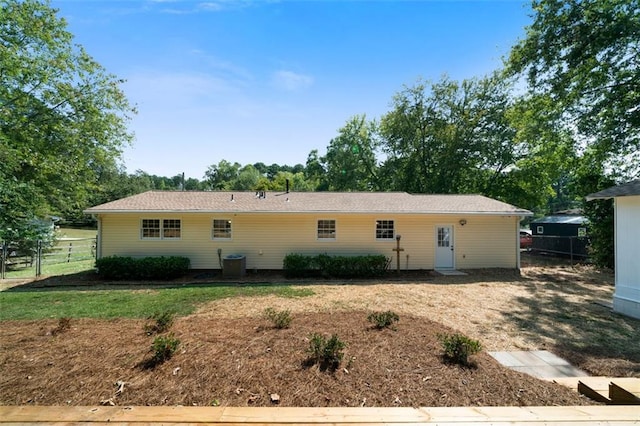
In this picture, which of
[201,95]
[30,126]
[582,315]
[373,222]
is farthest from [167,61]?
[582,315]

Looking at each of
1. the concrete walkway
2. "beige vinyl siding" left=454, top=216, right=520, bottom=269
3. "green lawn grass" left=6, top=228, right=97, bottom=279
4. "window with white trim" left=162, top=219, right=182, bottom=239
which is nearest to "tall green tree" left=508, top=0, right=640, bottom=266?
"beige vinyl siding" left=454, top=216, right=520, bottom=269

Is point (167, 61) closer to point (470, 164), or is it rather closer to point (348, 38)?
point (348, 38)

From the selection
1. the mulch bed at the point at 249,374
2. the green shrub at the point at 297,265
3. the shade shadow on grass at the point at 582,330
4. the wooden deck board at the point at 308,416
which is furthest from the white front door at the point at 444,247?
the wooden deck board at the point at 308,416

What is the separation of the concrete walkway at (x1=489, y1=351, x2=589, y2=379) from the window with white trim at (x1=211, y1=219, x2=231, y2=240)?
9777 millimetres

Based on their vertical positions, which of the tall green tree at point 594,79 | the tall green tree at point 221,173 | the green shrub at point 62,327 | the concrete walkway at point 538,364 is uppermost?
the tall green tree at point 221,173

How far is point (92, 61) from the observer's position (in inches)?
656

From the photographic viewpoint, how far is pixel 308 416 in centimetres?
218

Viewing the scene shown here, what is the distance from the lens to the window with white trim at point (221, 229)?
38.5 feet

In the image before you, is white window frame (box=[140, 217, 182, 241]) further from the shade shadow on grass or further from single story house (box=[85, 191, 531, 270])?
the shade shadow on grass

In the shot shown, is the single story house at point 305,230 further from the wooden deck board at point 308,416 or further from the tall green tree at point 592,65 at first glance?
the wooden deck board at point 308,416

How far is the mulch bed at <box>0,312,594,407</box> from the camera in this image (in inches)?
112

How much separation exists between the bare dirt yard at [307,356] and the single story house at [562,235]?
10125 millimetres

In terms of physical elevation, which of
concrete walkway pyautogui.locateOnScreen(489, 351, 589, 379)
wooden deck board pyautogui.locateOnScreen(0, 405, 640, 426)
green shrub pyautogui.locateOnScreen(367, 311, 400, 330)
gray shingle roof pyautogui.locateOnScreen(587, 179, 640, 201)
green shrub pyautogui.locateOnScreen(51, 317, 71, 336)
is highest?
gray shingle roof pyautogui.locateOnScreen(587, 179, 640, 201)

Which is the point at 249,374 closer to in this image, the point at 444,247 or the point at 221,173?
the point at 444,247
